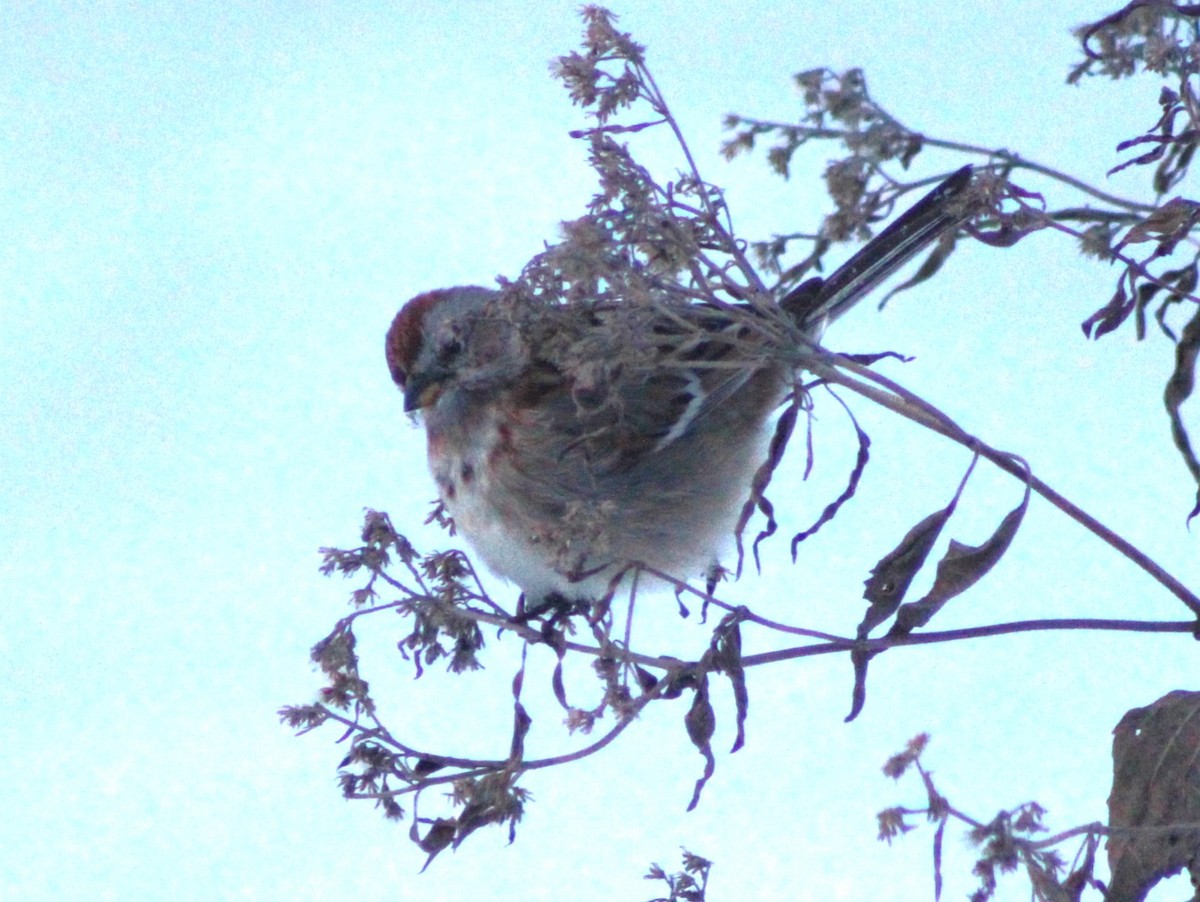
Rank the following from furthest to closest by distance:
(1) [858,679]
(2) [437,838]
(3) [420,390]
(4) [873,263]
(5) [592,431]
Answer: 1. (3) [420,390]
2. (5) [592,431]
3. (4) [873,263]
4. (2) [437,838]
5. (1) [858,679]

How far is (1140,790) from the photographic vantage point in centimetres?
168

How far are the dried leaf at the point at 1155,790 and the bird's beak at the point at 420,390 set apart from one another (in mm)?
1658

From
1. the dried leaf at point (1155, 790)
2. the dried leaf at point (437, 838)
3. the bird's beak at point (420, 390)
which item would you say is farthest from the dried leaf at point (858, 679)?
the bird's beak at point (420, 390)

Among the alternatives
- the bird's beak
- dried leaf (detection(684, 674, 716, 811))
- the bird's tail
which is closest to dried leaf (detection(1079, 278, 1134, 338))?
the bird's tail

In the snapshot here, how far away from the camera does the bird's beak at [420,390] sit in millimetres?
2951

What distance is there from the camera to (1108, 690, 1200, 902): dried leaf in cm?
162

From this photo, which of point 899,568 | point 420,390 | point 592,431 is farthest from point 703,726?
point 420,390

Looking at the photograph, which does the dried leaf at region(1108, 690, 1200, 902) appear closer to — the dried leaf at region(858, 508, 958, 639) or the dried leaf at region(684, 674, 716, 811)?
the dried leaf at region(858, 508, 958, 639)

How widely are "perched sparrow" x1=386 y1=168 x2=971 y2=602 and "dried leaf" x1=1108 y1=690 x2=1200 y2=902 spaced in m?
0.79

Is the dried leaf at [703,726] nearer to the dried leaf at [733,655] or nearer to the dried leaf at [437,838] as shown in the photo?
the dried leaf at [733,655]

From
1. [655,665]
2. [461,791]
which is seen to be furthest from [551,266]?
[461,791]

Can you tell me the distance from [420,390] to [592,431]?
1.99 feet

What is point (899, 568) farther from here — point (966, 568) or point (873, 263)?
point (873, 263)

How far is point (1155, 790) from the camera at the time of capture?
166 cm
